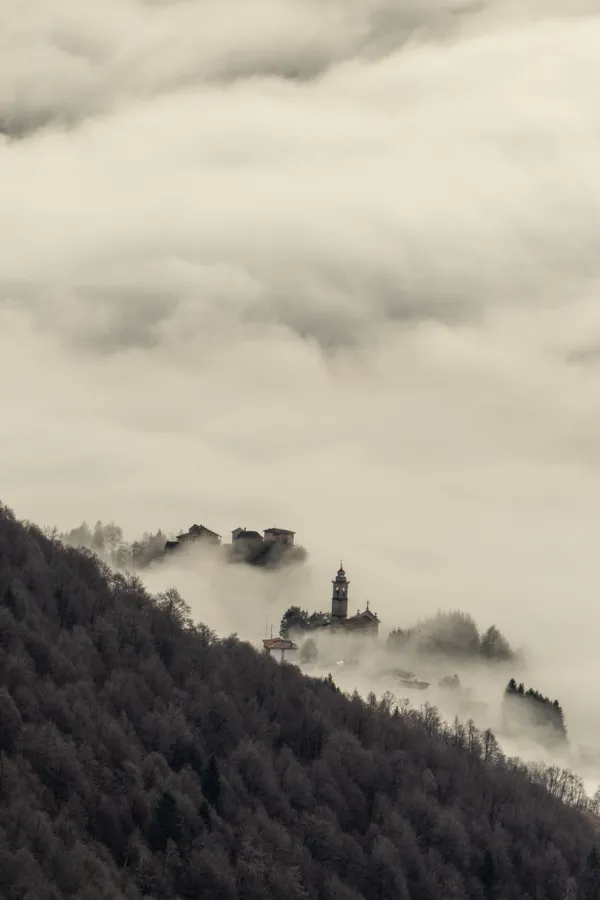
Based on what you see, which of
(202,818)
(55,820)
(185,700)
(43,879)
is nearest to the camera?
(43,879)

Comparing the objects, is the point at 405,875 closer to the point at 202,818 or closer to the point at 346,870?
the point at 346,870

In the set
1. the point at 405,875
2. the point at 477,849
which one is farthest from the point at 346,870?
the point at 477,849

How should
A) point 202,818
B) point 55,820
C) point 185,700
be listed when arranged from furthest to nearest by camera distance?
1. point 185,700
2. point 202,818
3. point 55,820

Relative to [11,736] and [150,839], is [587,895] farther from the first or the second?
[11,736]

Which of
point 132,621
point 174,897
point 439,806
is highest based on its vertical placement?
point 132,621

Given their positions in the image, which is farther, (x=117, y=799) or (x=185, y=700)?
(x=185, y=700)

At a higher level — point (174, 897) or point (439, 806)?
point (439, 806)

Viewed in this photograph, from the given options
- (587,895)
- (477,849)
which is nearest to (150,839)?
(477,849)
